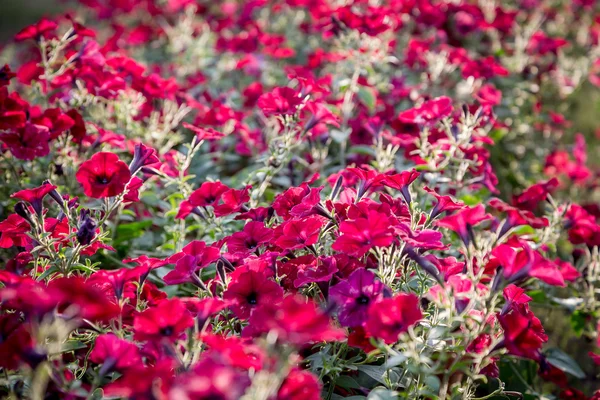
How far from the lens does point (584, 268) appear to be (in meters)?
2.47

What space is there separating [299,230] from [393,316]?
39 centimetres

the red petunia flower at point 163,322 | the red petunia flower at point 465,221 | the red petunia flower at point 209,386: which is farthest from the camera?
the red petunia flower at point 465,221

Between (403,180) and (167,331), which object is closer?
(167,331)

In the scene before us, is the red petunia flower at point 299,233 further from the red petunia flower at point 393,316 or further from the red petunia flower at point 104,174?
the red petunia flower at point 104,174

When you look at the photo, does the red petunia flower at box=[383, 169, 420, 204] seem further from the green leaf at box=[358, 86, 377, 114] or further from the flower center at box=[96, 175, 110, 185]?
the green leaf at box=[358, 86, 377, 114]

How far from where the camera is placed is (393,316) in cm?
129

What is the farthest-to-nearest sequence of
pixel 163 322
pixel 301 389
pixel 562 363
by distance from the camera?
pixel 562 363 → pixel 163 322 → pixel 301 389

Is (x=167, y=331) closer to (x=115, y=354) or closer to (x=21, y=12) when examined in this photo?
(x=115, y=354)

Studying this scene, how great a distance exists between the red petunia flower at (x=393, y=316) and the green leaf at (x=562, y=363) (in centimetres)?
116

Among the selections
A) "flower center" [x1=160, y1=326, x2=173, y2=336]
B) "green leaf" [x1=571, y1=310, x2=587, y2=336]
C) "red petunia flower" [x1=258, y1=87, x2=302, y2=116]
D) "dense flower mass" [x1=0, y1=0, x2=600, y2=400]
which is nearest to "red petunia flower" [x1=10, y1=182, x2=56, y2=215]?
"dense flower mass" [x1=0, y1=0, x2=600, y2=400]

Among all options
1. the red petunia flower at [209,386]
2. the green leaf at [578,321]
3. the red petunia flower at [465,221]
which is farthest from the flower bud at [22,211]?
the green leaf at [578,321]

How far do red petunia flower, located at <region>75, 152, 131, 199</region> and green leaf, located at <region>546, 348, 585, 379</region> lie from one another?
1643 mm

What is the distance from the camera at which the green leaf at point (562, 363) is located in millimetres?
2145

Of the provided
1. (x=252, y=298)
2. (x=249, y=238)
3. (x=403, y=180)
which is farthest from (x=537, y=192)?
(x=252, y=298)
